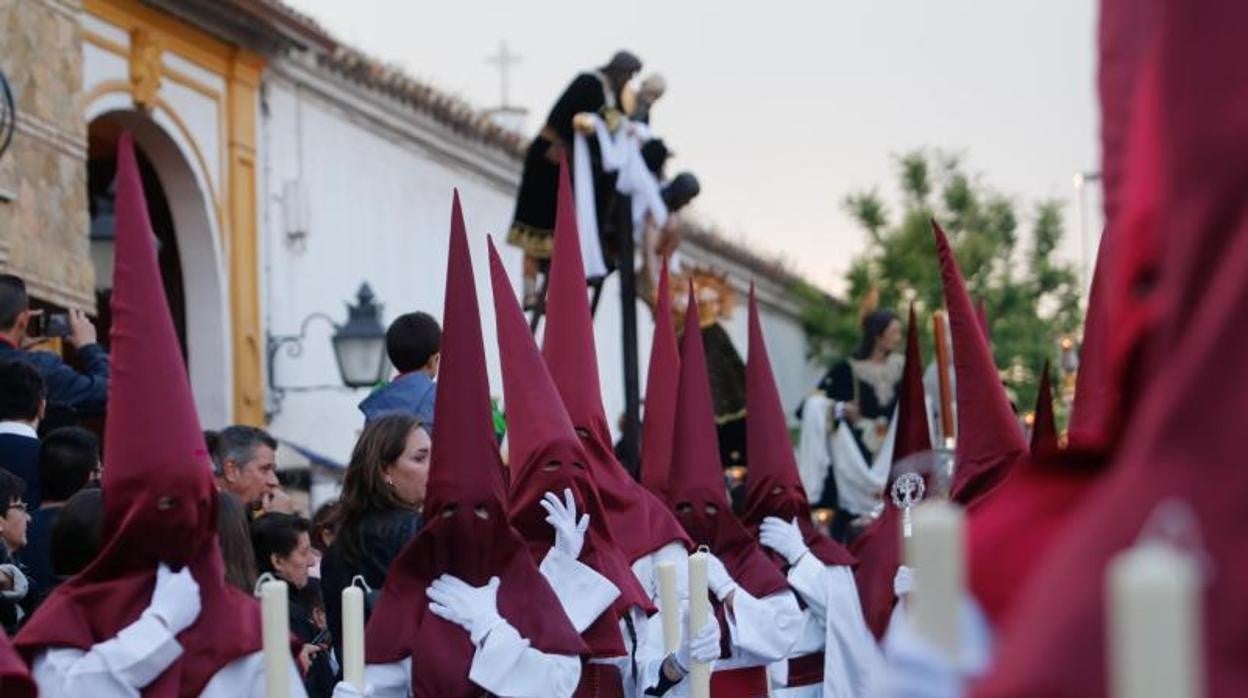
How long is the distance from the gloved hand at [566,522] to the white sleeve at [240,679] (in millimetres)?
1613

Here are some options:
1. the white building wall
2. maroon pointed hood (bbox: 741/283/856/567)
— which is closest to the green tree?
the white building wall

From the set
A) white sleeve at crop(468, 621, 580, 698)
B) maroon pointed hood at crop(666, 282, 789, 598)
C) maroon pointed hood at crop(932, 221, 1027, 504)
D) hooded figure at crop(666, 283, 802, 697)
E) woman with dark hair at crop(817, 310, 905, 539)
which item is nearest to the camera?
white sleeve at crop(468, 621, 580, 698)

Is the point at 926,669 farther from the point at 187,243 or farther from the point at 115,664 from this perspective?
the point at 187,243

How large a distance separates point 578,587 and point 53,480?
5.03 feet

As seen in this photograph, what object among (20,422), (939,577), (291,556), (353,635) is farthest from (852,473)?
(939,577)

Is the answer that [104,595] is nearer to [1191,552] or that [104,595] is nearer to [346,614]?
[346,614]

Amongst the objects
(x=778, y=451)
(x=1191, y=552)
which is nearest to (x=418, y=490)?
(x=778, y=451)

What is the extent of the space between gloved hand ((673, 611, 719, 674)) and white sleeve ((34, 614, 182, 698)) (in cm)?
153

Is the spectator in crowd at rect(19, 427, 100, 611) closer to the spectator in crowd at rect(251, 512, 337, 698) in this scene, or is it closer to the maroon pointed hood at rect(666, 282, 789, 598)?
the spectator in crowd at rect(251, 512, 337, 698)

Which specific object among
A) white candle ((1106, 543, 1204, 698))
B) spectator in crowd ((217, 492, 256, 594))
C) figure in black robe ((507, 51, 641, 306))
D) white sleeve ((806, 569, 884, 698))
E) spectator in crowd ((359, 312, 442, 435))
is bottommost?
white sleeve ((806, 569, 884, 698))

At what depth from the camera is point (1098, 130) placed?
295 cm

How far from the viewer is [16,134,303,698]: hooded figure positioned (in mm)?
5227

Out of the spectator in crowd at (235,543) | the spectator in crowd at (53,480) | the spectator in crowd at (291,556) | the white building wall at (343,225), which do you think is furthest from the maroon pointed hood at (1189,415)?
the white building wall at (343,225)

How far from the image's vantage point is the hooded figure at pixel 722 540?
8.58 meters
